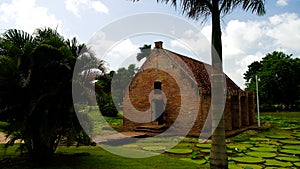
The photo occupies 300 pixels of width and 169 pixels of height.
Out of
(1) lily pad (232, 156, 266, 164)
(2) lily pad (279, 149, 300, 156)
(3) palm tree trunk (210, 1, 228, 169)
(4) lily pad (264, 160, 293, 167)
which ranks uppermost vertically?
(3) palm tree trunk (210, 1, 228, 169)

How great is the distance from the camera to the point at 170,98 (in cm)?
1748

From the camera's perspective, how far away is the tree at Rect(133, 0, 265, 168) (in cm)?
631

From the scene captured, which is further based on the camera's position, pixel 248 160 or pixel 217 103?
pixel 248 160

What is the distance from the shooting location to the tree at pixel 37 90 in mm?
6977

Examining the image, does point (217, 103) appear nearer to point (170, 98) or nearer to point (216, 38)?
point (216, 38)

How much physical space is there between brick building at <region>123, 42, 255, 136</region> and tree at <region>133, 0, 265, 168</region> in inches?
354

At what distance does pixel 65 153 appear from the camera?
9.32 m

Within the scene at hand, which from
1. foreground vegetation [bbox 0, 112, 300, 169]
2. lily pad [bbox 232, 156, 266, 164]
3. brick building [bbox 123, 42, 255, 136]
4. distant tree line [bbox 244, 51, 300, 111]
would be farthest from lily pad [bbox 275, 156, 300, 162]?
distant tree line [bbox 244, 51, 300, 111]

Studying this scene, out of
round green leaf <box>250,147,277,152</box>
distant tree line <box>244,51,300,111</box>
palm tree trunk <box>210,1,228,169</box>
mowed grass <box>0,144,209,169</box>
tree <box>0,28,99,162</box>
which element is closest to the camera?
palm tree trunk <box>210,1,228,169</box>

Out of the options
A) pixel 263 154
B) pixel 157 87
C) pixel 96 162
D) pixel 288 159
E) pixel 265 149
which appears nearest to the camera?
pixel 96 162

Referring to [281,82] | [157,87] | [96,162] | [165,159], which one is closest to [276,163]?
[165,159]

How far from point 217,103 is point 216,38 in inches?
63.5

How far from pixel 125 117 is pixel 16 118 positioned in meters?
12.2

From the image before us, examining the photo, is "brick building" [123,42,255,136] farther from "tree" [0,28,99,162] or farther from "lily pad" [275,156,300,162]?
"tree" [0,28,99,162]
